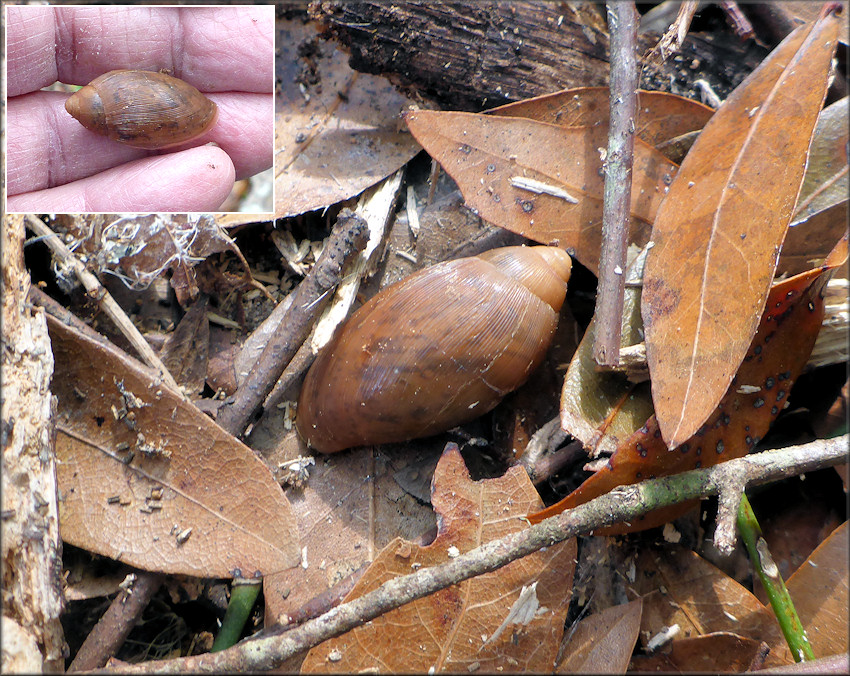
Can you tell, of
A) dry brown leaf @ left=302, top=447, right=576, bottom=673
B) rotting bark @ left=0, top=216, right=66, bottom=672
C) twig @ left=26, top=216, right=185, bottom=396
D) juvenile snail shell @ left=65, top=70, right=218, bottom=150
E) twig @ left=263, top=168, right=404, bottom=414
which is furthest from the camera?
juvenile snail shell @ left=65, top=70, right=218, bottom=150

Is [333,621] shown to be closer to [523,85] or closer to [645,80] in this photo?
[523,85]

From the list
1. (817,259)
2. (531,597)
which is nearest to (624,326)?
(817,259)

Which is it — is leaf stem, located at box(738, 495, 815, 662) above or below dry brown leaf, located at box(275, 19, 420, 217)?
below

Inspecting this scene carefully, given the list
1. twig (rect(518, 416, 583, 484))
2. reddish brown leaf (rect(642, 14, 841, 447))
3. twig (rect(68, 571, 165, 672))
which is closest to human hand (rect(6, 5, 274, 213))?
twig (rect(68, 571, 165, 672))

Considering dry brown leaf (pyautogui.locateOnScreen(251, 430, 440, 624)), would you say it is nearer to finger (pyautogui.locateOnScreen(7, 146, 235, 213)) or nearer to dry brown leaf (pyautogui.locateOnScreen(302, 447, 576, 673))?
dry brown leaf (pyautogui.locateOnScreen(302, 447, 576, 673))

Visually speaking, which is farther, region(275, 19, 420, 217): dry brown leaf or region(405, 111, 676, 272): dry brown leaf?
region(275, 19, 420, 217): dry brown leaf

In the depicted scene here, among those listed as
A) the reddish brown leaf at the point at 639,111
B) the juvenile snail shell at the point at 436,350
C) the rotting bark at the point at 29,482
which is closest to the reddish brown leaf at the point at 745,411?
the juvenile snail shell at the point at 436,350

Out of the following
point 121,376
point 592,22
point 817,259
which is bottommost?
point 121,376
